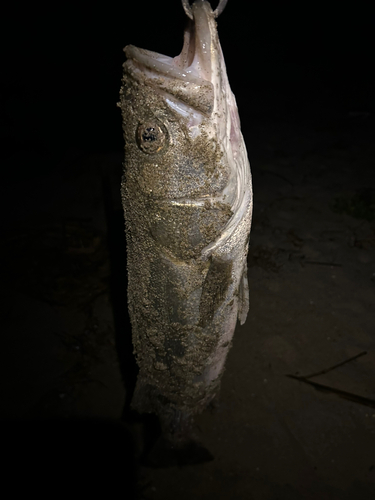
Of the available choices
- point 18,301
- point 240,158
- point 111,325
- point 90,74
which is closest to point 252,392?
point 111,325

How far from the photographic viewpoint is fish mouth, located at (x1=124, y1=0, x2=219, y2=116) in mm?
1335

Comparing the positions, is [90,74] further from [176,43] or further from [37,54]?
[176,43]

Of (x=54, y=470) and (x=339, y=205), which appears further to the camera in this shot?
(x=339, y=205)

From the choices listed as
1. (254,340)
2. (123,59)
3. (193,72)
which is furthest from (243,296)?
(123,59)

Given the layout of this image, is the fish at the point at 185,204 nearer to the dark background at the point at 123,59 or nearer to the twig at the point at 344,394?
the twig at the point at 344,394

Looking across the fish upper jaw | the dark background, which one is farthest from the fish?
the dark background

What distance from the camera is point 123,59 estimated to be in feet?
44.8

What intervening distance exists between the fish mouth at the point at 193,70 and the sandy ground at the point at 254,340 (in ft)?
8.79

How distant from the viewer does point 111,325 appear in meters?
3.91

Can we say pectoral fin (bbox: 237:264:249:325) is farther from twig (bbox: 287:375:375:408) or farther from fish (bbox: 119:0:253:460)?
twig (bbox: 287:375:375:408)

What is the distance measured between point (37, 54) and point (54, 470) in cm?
1423

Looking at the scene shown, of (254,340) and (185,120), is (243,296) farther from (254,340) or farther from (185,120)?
(254,340)

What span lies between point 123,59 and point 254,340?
13.5m

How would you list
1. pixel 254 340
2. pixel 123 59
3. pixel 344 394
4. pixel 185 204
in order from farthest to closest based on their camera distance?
pixel 123 59 → pixel 254 340 → pixel 344 394 → pixel 185 204
